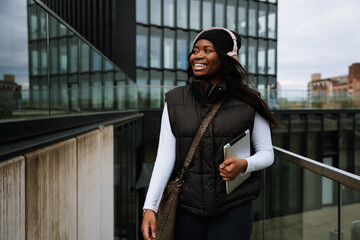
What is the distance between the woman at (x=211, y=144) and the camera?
68.2 inches

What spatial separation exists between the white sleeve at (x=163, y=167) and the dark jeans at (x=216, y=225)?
180 millimetres

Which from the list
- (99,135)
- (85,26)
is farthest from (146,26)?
(99,135)

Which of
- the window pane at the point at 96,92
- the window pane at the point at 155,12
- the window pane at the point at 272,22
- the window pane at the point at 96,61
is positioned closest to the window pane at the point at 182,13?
the window pane at the point at 155,12

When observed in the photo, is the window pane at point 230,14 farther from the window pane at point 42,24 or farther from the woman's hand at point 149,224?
the woman's hand at point 149,224

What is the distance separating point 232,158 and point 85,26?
80.4 ft

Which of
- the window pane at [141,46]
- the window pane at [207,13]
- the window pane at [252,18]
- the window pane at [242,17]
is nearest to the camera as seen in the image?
the window pane at [141,46]

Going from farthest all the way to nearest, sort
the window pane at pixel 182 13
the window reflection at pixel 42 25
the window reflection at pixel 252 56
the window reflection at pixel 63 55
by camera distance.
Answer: the window reflection at pixel 252 56
the window pane at pixel 182 13
the window reflection at pixel 63 55
the window reflection at pixel 42 25

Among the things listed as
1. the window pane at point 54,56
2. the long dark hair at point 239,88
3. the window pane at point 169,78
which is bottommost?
the long dark hair at point 239,88

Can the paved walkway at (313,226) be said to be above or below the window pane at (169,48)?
below

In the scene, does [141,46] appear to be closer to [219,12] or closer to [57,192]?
[219,12]

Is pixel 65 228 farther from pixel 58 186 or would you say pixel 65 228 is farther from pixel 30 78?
pixel 30 78

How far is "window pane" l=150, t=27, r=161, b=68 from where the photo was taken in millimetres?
22766

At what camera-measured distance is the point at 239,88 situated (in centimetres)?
182

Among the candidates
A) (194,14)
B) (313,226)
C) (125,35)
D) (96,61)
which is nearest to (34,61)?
(313,226)
